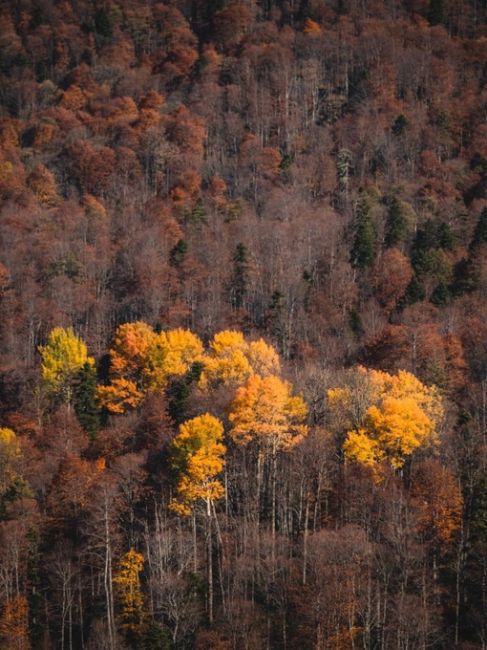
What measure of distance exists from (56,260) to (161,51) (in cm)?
8954

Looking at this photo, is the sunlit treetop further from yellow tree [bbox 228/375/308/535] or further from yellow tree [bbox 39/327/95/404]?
yellow tree [bbox 228/375/308/535]

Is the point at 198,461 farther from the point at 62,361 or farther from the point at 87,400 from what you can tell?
the point at 62,361

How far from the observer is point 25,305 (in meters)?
87.3

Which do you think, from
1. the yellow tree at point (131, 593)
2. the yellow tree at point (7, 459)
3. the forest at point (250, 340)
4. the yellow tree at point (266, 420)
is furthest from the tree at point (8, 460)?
the yellow tree at point (266, 420)

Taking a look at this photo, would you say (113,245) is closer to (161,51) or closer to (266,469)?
(266,469)

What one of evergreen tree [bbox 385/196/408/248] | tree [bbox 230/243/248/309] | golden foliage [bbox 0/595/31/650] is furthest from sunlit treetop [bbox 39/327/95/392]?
Result: evergreen tree [bbox 385/196/408/248]

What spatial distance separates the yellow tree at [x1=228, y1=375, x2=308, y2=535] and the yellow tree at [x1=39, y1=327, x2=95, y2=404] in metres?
20.5

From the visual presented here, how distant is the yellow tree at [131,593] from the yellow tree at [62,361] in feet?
76.5

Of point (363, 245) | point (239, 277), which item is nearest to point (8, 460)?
point (239, 277)

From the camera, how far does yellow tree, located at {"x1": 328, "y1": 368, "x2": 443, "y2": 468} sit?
5488 centimetres

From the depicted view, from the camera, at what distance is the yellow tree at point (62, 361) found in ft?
239

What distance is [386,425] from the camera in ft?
181

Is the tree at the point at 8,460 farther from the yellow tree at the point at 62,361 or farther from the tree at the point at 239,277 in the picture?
the tree at the point at 239,277

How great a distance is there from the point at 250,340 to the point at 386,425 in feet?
79.8
